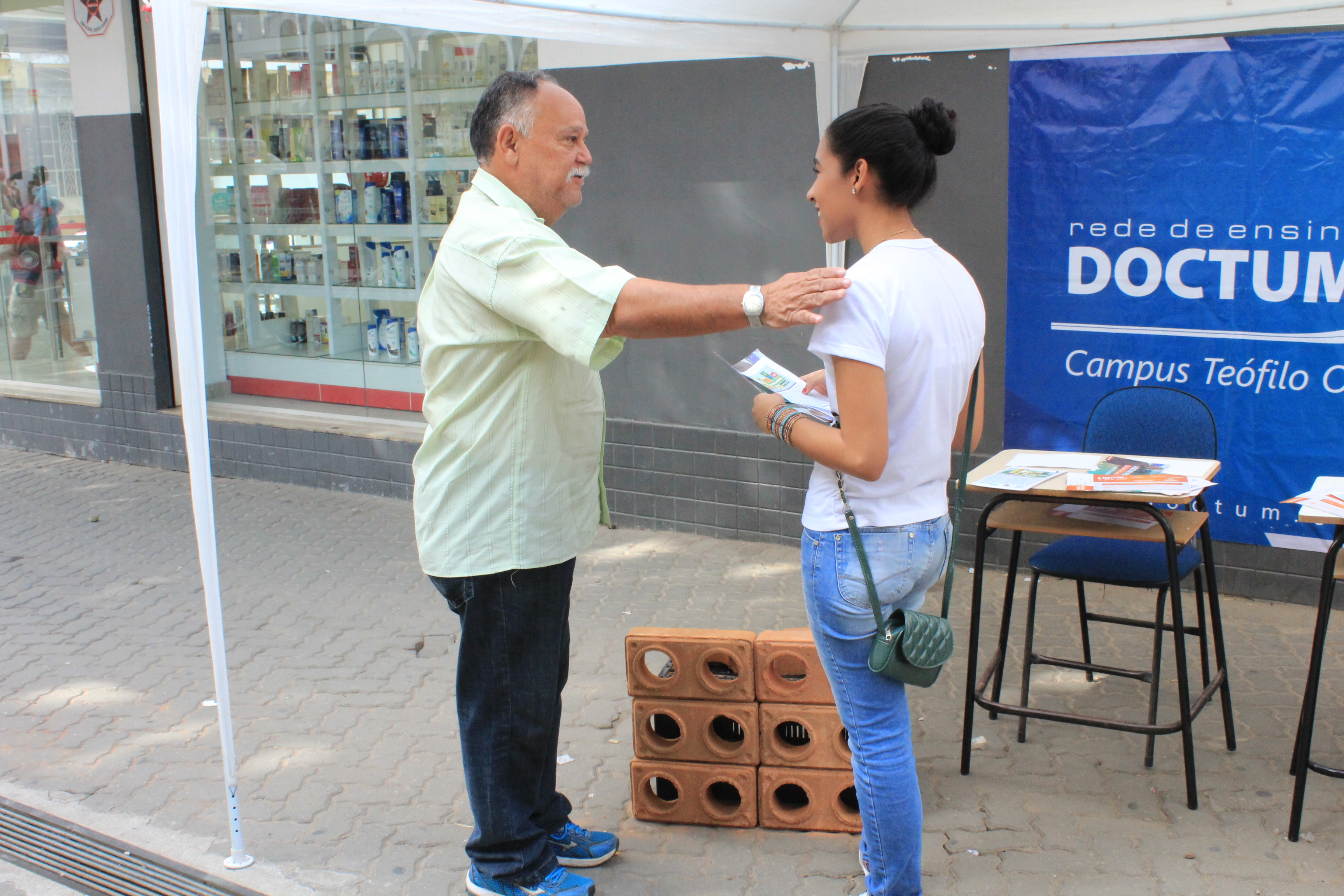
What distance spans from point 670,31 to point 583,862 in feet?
9.37

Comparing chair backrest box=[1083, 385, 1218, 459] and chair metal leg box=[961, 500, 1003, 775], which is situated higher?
chair backrest box=[1083, 385, 1218, 459]

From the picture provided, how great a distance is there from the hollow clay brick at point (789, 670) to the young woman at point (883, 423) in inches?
23.3

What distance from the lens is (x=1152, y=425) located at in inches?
159

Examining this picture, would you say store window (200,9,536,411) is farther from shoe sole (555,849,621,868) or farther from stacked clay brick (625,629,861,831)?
shoe sole (555,849,621,868)

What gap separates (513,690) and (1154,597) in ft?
11.5

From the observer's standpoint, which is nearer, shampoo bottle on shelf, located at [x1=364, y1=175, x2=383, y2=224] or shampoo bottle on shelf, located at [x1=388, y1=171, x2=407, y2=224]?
shampoo bottle on shelf, located at [x1=388, y1=171, x2=407, y2=224]

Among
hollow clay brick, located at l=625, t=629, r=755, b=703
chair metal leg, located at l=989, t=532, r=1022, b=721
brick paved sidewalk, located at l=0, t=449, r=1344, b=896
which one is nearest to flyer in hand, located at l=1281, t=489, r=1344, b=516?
chair metal leg, located at l=989, t=532, r=1022, b=721

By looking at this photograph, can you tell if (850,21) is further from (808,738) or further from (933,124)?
(808,738)

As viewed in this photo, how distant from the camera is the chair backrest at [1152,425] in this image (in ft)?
13.0

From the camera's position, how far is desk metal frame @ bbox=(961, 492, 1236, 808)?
3354 mm

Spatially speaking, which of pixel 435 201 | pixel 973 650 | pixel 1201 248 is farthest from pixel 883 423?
pixel 435 201

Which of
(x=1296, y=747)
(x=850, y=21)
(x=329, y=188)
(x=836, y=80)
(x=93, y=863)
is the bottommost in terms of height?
(x=93, y=863)

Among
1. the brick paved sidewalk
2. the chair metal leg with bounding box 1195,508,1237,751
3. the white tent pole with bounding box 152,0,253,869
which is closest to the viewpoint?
the white tent pole with bounding box 152,0,253,869

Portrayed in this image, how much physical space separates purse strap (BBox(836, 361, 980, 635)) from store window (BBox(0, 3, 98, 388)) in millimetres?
7319
